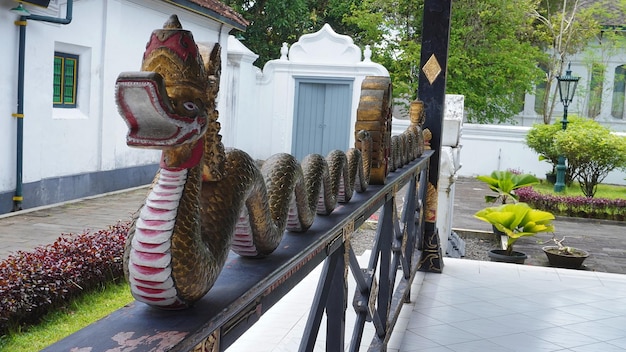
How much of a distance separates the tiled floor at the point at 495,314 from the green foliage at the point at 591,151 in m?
7.03

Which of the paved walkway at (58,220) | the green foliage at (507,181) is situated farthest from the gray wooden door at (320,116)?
the paved walkway at (58,220)

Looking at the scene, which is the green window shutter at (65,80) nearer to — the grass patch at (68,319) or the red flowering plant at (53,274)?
the red flowering plant at (53,274)

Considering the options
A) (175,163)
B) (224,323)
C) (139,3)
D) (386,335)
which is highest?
(139,3)

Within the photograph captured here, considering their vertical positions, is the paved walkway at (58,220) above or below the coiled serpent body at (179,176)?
below

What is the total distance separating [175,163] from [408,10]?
52.7 ft

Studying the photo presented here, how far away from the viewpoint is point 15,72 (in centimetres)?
745

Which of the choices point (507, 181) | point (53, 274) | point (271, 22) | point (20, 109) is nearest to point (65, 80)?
point (20, 109)

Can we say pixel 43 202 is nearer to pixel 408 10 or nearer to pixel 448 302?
pixel 448 302

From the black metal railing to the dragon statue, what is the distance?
4 centimetres

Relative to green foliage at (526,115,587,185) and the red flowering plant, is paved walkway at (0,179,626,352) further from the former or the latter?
green foliage at (526,115,587,185)

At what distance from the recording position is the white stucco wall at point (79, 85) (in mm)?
7410

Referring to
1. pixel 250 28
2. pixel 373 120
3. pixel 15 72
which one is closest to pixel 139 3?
pixel 15 72

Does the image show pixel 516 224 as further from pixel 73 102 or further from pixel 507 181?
pixel 73 102

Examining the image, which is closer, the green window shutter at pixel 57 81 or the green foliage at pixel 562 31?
the green window shutter at pixel 57 81
